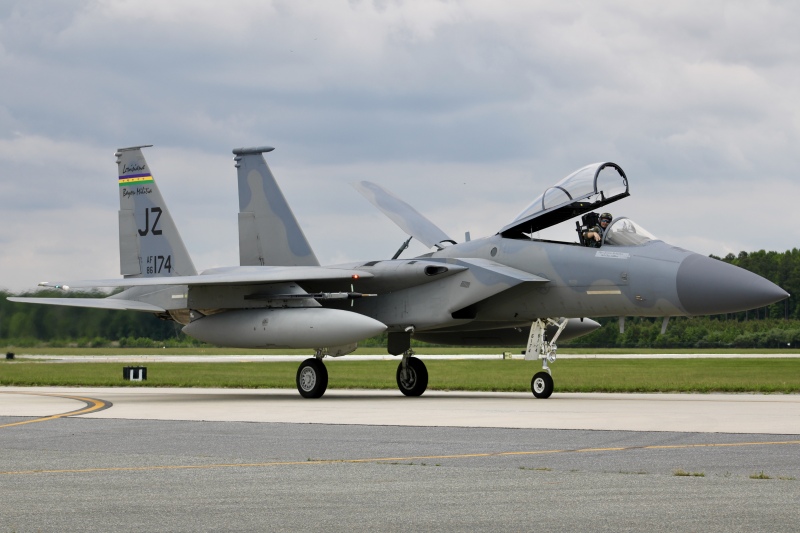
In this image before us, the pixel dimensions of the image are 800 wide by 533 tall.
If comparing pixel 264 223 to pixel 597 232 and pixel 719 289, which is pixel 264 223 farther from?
pixel 719 289

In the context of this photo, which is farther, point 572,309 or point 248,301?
point 248,301

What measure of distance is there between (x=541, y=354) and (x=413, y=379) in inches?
119

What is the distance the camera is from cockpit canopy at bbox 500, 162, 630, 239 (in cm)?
1919

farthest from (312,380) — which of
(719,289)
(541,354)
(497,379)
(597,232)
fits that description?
(497,379)

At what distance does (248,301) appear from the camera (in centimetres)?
2125

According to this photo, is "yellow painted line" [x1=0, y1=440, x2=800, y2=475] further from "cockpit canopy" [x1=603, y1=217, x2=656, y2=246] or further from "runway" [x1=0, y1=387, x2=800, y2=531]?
"cockpit canopy" [x1=603, y1=217, x2=656, y2=246]

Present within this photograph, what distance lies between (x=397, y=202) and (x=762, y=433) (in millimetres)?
13028

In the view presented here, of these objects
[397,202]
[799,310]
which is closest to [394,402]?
[397,202]

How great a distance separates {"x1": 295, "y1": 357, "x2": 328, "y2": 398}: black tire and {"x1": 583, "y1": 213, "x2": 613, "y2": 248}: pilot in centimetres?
539

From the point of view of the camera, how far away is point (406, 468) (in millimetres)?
9531

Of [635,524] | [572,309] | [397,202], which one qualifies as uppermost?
[397,202]

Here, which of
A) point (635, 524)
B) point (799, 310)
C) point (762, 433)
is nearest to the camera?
point (635, 524)

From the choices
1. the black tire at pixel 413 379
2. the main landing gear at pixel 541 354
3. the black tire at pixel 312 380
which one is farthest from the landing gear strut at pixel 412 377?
the main landing gear at pixel 541 354

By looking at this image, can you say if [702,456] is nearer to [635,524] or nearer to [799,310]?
[635,524]
